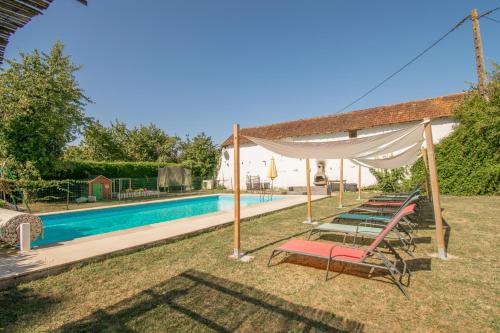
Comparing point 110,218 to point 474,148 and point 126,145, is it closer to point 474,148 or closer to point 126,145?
point 474,148

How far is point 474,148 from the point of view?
14.4m

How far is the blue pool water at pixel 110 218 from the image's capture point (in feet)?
32.2

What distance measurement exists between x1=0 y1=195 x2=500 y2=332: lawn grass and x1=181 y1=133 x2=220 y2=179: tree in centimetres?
2334

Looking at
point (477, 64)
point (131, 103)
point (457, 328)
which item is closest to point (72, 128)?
point (131, 103)

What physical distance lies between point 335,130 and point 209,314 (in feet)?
66.9

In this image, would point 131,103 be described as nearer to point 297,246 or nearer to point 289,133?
point 289,133

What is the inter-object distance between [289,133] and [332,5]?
11.9 meters

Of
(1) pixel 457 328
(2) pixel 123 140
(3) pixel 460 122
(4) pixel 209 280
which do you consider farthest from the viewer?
(2) pixel 123 140

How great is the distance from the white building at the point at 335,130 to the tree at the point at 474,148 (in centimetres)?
174

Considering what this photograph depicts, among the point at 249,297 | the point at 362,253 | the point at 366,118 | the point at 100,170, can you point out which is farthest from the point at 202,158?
the point at 249,297

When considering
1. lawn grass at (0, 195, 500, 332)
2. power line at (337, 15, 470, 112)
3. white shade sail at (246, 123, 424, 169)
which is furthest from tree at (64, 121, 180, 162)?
white shade sail at (246, 123, 424, 169)

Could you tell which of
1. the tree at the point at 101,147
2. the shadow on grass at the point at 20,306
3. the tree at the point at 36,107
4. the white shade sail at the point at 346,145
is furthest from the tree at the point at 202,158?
the shadow on grass at the point at 20,306

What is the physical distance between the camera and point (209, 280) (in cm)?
411

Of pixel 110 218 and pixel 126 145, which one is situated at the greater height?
pixel 126 145
